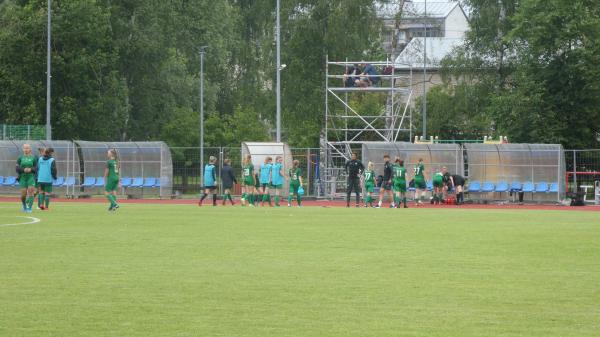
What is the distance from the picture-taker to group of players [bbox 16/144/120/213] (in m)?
31.6

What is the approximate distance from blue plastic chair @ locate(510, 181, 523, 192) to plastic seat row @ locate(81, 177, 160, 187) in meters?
15.8

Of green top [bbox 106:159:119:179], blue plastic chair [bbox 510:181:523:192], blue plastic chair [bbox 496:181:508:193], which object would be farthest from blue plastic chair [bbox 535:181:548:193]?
green top [bbox 106:159:119:179]

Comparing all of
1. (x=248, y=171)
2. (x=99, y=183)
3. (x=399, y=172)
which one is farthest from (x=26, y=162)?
(x=99, y=183)

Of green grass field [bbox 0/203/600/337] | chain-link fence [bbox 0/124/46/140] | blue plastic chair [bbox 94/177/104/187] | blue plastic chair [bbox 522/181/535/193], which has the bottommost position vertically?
green grass field [bbox 0/203/600/337]

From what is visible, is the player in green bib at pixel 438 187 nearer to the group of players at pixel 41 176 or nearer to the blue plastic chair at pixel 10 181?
the group of players at pixel 41 176

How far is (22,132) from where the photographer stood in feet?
191

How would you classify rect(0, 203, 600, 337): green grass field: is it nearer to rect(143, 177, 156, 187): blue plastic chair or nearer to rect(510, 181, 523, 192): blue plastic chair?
rect(510, 181, 523, 192): blue plastic chair

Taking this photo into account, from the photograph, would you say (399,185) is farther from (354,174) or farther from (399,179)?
(354,174)

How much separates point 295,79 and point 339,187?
11.1m

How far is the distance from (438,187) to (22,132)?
2329 centimetres

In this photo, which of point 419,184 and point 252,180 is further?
point 419,184

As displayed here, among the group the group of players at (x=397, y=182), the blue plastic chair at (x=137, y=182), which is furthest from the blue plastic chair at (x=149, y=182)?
the group of players at (x=397, y=182)

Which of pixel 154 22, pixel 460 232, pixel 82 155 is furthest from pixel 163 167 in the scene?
pixel 460 232

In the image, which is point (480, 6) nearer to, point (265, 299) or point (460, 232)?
point (460, 232)
